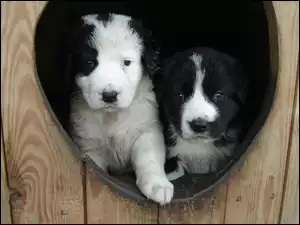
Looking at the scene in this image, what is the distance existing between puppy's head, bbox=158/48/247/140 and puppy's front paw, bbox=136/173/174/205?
18 cm

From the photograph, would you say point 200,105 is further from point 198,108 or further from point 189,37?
point 189,37

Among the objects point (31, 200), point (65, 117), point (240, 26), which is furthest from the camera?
point (240, 26)

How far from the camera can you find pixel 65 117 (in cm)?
204

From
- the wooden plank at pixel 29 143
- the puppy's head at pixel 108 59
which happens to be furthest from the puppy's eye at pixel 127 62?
the wooden plank at pixel 29 143

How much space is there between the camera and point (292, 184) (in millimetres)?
1740

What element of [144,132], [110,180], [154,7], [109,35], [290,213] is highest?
[154,7]

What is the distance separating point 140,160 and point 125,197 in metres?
0.16

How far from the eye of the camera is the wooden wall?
1479 millimetres

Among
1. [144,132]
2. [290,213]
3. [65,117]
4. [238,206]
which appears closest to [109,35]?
[144,132]

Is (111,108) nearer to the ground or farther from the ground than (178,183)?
farther from the ground

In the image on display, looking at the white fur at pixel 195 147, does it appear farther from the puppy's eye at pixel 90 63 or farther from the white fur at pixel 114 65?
the puppy's eye at pixel 90 63

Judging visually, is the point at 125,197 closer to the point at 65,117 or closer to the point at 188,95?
the point at 188,95

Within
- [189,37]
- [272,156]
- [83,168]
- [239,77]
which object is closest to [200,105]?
[239,77]

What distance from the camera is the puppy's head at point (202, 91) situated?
5.45 ft
